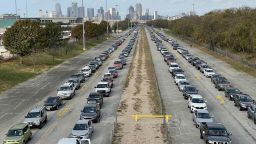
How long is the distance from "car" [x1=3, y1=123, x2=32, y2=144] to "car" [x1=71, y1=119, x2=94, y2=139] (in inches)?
127

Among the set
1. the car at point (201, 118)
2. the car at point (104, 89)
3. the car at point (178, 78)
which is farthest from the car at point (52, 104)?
the car at point (178, 78)

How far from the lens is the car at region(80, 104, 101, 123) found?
3553 cm

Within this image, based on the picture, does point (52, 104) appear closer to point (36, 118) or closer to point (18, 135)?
point (36, 118)

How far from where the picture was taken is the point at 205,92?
50.8 metres

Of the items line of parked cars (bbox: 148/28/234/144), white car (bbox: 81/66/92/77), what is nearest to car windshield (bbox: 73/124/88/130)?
line of parked cars (bbox: 148/28/234/144)

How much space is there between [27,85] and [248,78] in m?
30.6

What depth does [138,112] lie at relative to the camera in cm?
3912

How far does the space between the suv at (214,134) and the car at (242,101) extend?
10.8 meters

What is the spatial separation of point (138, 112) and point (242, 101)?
33.0ft

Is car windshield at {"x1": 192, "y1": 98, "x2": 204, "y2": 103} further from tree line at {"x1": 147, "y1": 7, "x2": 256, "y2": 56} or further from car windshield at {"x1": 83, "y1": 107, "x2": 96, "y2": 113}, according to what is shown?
tree line at {"x1": 147, "y1": 7, "x2": 256, "y2": 56}

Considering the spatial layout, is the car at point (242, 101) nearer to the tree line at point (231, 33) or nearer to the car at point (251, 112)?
the car at point (251, 112)

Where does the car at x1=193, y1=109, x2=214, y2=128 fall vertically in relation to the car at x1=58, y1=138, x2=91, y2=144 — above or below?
below

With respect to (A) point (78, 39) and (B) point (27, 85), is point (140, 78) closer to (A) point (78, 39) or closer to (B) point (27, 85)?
(B) point (27, 85)

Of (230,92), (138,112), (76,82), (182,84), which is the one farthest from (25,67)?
(230,92)
